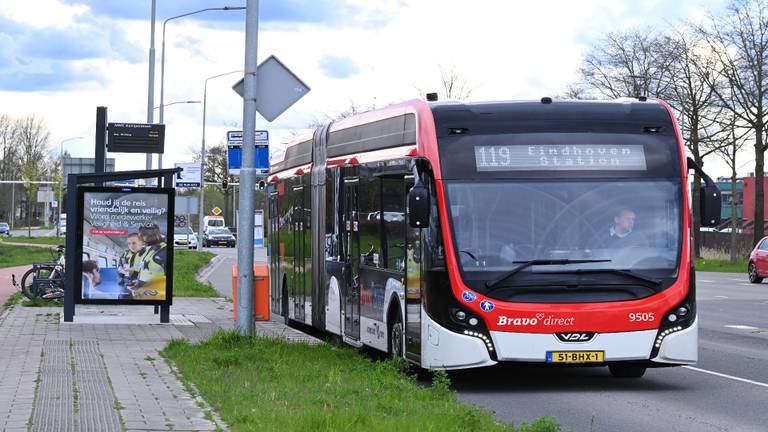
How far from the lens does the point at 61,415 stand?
9750 mm

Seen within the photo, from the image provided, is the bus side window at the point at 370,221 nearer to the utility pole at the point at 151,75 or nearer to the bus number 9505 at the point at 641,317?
the bus number 9505 at the point at 641,317

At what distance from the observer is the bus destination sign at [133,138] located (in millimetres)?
27469

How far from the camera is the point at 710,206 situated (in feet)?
44.0

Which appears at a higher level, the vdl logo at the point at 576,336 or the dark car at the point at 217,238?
the dark car at the point at 217,238

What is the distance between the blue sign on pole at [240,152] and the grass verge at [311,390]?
3.69 meters

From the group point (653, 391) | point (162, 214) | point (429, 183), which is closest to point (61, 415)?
point (429, 183)

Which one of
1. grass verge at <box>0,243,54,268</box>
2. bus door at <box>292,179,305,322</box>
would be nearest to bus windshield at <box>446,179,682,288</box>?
bus door at <box>292,179,305,322</box>

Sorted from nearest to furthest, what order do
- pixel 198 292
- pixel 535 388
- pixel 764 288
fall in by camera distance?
pixel 535 388, pixel 198 292, pixel 764 288

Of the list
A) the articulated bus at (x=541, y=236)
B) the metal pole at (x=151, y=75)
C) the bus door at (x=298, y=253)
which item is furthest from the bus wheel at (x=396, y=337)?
the metal pole at (x=151, y=75)

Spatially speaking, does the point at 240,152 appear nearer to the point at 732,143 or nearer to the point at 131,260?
the point at 131,260

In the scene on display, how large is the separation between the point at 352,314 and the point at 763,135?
38784 mm

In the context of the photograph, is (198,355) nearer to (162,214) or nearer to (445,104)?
(445,104)

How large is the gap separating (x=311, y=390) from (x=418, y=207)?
6.90 feet

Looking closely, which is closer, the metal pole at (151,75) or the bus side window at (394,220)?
the bus side window at (394,220)
